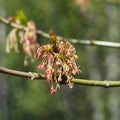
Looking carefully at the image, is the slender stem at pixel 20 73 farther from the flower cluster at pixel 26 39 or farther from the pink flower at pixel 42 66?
the flower cluster at pixel 26 39

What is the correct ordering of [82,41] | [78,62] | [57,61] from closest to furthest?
1. [57,61]
2. [82,41]
3. [78,62]

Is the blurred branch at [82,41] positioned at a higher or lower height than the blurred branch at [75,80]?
higher

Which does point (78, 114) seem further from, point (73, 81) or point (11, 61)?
point (73, 81)

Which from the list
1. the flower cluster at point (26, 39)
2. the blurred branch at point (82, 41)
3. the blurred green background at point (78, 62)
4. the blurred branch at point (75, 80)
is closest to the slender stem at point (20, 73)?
the blurred branch at point (75, 80)

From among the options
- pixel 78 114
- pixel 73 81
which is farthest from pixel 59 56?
pixel 78 114

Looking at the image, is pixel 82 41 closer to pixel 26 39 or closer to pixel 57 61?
pixel 26 39

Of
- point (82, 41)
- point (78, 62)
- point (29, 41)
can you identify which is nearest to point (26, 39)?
point (29, 41)
